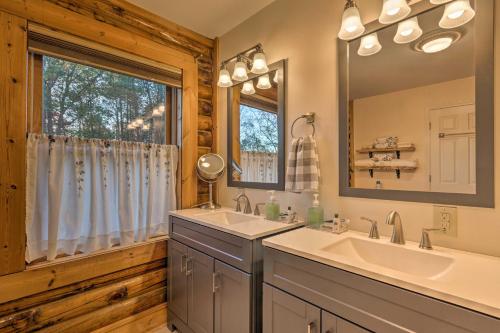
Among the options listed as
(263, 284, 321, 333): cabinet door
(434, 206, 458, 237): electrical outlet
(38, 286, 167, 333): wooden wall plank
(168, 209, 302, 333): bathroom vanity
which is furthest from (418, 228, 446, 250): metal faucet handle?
(38, 286, 167, 333): wooden wall plank

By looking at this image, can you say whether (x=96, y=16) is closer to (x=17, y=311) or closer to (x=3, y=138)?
(x=3, y=138)

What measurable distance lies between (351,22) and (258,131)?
3.24ft

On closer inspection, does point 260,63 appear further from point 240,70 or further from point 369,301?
point 369,301

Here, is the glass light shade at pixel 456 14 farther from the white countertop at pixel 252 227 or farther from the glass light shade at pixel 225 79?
the glass light shade at pixel 225 79

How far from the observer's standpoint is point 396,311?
32.3 inches

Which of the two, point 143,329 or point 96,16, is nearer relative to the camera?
point 96,16

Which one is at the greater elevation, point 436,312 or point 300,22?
point 300,22

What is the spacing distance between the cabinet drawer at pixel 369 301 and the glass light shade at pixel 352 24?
1.20m

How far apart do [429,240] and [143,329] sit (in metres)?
2.07

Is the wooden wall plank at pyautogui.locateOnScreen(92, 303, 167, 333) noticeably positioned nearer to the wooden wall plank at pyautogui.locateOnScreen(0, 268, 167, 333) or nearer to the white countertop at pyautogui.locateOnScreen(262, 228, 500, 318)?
the wooden wall plank at pyautogui.locateOnScreen(0, 268, 167, 333)

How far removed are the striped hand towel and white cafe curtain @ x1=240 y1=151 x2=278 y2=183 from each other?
0.26 meters

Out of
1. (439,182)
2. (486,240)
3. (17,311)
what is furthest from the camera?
(17,311)

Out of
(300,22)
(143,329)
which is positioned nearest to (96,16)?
(300,22)

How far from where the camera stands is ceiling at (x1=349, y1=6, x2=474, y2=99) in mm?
1133
